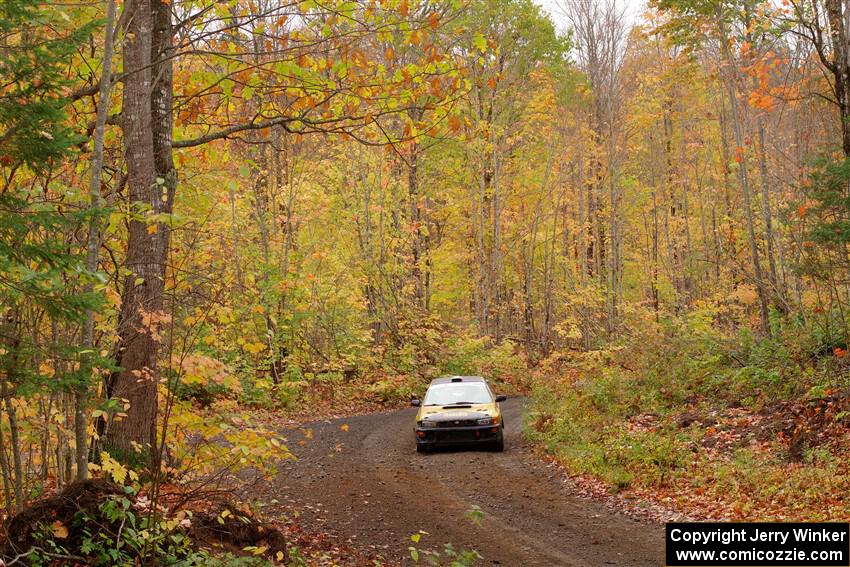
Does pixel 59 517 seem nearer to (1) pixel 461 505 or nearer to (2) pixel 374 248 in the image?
(1) pixel 461 505

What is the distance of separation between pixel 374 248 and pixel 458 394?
1245 centimetres

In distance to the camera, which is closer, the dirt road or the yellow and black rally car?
the dirt road

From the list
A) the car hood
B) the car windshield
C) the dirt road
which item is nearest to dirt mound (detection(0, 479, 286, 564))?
the dirt road

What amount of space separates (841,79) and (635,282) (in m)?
30.5

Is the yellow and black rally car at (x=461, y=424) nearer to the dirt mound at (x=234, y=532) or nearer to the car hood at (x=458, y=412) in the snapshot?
the car hood at (x=458, y=412)

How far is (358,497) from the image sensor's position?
10.7m

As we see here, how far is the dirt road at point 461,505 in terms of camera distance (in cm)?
797

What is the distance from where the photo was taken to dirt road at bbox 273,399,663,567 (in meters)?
7.97

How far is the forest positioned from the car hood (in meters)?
1.34

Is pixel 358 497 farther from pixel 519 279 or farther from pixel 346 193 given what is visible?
pixel 519 279

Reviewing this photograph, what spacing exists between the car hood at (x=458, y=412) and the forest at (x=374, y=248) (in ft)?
4.39

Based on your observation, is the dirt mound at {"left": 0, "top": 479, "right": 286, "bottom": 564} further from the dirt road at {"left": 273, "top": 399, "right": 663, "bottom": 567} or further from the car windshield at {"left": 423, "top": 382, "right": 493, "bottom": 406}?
the car windshield at {"left": 423, "top": 382, "right": 493, "bottom": 406}

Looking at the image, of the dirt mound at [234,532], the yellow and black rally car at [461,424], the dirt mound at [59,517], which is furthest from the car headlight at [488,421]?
the dirt mound at [59,517]

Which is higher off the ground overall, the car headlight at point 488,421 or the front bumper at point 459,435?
the car headlight at point 488,421
